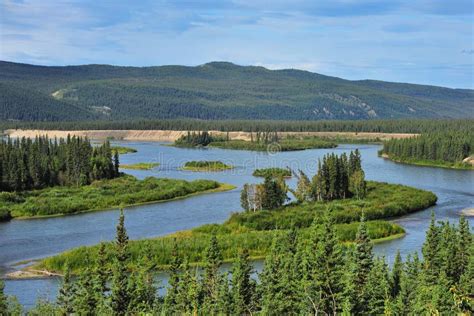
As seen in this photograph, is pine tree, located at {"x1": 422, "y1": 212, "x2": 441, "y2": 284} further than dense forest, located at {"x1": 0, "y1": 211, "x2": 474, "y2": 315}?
Yes

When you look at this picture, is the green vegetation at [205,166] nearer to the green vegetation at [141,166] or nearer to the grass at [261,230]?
the green vegetation at [141,166]

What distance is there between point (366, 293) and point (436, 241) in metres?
12.0

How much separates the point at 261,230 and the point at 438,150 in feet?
314

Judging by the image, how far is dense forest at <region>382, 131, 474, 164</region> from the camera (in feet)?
481

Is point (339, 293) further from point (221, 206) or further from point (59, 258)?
point (221, 206)

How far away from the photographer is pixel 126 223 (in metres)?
71.7

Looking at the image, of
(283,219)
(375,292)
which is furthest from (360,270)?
(283,219)

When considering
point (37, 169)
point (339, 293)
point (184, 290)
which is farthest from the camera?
point (37, 169)

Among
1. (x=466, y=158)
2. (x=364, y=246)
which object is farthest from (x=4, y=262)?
(x=466, y=158)

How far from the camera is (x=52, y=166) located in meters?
101

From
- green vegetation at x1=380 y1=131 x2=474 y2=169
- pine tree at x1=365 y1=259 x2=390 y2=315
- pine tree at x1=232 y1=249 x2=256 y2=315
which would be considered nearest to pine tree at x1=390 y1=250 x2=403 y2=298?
pine tree at x1=365 y1=259 x2=390 y2=315

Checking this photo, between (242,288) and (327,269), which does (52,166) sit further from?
(327,269)

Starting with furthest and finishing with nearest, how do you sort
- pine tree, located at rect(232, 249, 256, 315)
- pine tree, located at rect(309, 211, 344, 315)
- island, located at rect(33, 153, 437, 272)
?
island, located at rect(33, 153, 437, 272) → pine tree, located at rect(232, 249, 256, 315) → pine tree, located at rect(309, 211, 344, 315)

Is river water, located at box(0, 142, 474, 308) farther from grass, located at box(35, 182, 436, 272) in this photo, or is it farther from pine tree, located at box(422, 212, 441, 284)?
pine tree, located at box(422, 212, 441, 284)
